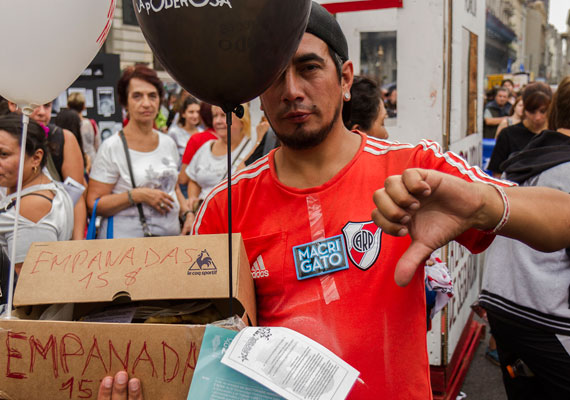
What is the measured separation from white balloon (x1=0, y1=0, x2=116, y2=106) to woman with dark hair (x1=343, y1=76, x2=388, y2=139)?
60.9 inches

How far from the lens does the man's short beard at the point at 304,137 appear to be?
1569 mm

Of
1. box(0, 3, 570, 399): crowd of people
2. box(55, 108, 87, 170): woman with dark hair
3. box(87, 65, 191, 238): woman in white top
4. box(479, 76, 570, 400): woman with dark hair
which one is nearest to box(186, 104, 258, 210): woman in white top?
box(87, 65, 191, 238): woman in white top

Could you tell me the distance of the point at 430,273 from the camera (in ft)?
7.34

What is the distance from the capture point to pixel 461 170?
4.68 feet

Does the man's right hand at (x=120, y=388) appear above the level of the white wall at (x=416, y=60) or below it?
below

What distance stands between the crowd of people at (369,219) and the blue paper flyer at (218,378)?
0.19m

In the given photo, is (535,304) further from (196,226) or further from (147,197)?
(147,197)

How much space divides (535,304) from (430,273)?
604mm

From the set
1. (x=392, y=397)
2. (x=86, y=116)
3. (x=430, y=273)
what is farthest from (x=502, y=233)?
(x=86, y=116)

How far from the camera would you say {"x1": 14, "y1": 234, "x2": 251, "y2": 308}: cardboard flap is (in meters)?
1.28

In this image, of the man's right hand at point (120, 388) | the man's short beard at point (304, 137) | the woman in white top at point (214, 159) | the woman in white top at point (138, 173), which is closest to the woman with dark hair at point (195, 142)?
the woman in white top at point (214, 159)

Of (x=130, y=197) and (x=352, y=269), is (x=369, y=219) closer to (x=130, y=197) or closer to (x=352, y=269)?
(x=352, y=269)

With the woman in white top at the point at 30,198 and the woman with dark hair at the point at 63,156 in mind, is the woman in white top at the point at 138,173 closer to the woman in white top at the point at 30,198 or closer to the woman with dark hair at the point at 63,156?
the woman with dark hair at the point at 63,156

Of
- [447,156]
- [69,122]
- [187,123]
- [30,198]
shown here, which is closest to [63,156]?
[30,198]
